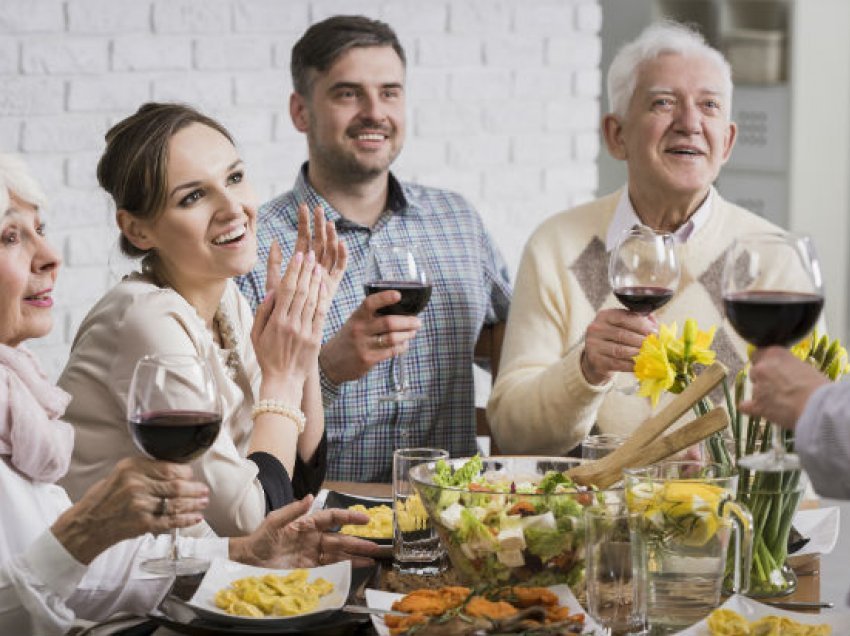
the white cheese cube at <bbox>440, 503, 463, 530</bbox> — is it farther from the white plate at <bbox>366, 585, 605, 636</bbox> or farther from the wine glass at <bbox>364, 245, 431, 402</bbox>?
the wine glass at <bbox>364, 245, 431, 402</bbox>

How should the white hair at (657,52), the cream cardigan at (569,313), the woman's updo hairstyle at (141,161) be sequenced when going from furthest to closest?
the white hair at (657,52) → the cream cardigan at (569,313) → the woman's updo hairstyle at (141,161)

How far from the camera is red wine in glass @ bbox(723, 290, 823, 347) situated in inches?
62.0

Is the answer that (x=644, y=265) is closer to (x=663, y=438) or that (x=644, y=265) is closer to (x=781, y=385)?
(x=663, y=438)

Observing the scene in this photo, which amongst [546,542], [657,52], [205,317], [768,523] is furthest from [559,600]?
[657,52]

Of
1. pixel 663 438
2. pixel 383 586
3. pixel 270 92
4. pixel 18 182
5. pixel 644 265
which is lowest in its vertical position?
pixel 383 586

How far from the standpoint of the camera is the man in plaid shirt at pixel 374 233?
315 cm

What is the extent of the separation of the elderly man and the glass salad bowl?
110 centimetres

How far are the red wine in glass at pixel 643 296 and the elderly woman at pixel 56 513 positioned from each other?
0.55 meters

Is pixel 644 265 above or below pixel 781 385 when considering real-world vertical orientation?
above

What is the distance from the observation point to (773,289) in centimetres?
158

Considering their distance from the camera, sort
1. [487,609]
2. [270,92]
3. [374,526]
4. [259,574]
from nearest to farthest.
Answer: [487,609] < [259,574] < [374,526] < [270,92]

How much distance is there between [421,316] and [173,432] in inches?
63.2

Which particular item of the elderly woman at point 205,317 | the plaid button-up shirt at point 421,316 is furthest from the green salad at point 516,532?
the plaid button-up shirt at point 421,316

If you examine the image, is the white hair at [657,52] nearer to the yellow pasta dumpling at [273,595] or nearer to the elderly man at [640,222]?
the elderly man at [640,222]
